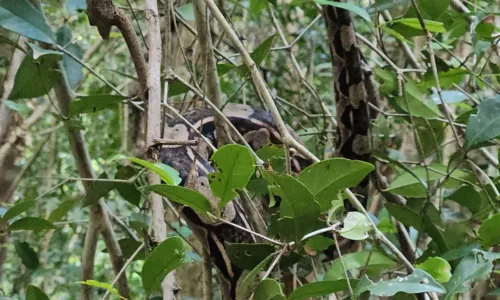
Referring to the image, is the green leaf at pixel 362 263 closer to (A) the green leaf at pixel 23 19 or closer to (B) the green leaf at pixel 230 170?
(B) the green leaf at pixel 230 170

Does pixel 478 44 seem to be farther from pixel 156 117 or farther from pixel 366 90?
pixel 156 117

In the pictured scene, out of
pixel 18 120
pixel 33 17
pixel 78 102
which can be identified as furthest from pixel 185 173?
pixel 18 120

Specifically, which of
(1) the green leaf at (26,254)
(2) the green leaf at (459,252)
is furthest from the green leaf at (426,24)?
(1) the green leaf at (26,254)

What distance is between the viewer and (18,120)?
1.44 m

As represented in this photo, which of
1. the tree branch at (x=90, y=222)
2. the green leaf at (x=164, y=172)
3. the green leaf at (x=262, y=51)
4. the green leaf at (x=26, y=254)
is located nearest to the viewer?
the green leaf at (x=164, y=172)

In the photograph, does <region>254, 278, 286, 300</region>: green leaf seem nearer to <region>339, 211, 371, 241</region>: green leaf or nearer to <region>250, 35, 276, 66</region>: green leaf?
<region>339, 211, 371, 241</region>: green leaf

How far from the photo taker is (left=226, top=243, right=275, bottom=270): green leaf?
594 mm

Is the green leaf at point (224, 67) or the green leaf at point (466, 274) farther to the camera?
the green leaf at point (224, 67)

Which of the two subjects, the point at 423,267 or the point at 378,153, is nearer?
the point at 423,267

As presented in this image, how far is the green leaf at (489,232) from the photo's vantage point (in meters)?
0.60

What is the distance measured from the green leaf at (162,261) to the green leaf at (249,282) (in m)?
0.06

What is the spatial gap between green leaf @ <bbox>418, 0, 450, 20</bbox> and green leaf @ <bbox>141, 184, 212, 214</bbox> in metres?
0.51

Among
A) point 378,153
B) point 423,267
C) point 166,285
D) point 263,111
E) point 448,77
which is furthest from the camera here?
point 263,111

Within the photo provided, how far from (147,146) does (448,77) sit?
57 cm
